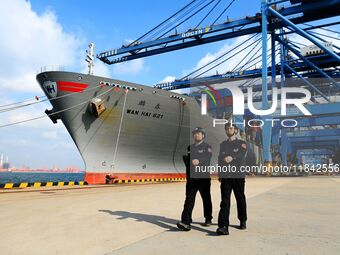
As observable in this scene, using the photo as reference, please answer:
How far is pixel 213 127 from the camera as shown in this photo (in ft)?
79.7

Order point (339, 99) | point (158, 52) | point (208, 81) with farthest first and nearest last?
point (339, 99)
point (208, 81)
point (158, 52)

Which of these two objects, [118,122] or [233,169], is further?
[118,122]

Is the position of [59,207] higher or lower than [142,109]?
lower

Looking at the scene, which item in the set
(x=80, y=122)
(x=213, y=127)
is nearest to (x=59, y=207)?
(x=80, y=122)

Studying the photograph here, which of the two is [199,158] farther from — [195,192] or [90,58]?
[90,58]

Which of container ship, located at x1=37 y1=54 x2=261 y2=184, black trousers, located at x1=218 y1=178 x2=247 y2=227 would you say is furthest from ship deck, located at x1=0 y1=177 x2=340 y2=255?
container ship, located at x1=37 y1=54 x2=261 y2=184

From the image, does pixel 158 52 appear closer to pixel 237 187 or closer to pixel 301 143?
pixel 237 187

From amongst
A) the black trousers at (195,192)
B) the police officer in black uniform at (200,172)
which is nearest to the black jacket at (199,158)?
the police officer in black uniform at (200,172)

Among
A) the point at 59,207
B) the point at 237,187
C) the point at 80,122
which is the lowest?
the point at 59,207

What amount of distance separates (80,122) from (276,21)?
23.7 m

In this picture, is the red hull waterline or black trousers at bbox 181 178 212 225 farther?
the red hull waterline

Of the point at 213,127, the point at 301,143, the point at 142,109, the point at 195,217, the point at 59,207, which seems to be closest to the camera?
the point at 195,217

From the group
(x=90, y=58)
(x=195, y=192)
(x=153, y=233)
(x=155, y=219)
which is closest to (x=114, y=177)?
(x=90, y=58)

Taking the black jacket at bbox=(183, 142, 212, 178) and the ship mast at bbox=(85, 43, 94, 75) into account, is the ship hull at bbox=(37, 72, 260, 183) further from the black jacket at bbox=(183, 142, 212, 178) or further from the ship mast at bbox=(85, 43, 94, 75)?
the black jacket at bbox=(183, 142, 212, 178)
